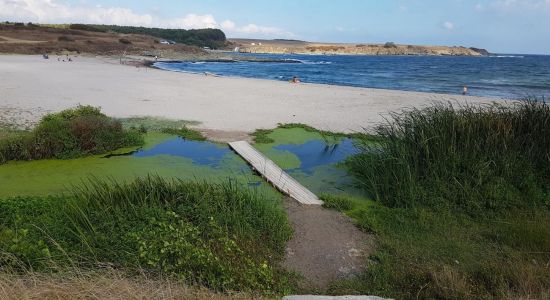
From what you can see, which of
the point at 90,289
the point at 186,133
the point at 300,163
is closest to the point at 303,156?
the point at 300,163

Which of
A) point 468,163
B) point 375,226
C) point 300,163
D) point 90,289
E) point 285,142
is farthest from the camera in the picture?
point 285,142

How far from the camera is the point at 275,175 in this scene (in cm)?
902

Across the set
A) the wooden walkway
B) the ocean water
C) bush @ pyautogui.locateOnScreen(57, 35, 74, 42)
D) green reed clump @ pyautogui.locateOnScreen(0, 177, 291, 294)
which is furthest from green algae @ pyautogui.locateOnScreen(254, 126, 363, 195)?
bush @ pyautogui.locateOnScreen(57, 35, 74, 42)

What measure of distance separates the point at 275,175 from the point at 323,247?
3239 millimetres

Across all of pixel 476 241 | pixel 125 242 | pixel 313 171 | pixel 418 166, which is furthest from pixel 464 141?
pixel 125 242

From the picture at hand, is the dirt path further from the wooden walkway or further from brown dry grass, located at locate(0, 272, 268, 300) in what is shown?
brown dry grass, located at locate(0, 272, 268, 300)

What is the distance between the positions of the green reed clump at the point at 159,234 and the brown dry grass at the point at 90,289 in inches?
10.5

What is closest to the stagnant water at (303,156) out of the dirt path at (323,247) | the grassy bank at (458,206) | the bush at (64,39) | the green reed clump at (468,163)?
the grassy bank at (458,206)

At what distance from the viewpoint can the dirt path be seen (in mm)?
5291

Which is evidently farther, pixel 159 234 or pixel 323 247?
pixel 323 247

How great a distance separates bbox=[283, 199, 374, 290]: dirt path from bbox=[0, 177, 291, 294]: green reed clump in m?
0.25

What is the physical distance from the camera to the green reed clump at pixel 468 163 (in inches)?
282

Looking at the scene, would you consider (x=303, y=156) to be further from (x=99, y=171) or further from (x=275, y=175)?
(x=99, y=171)

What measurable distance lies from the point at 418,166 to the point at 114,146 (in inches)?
290
